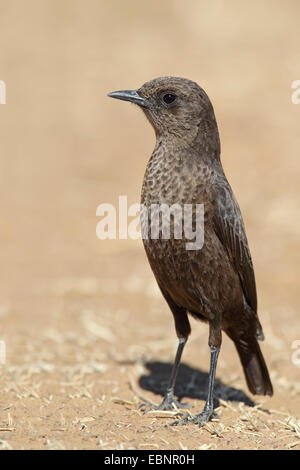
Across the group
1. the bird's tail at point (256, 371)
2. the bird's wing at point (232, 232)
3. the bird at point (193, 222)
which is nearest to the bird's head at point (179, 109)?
the bird at point (193, 222)

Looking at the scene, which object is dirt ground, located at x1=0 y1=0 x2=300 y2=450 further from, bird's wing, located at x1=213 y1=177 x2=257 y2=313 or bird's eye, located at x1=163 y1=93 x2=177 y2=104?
bird's eye, located at x1=163 y1=93 x2=177 y2=104

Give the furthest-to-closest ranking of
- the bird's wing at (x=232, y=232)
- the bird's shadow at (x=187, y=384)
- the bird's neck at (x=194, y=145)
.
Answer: the bird's shadow at (x=187, y=384), the bird's neck at (x=194, y=145), the bird's wing at (x=232, y=232)

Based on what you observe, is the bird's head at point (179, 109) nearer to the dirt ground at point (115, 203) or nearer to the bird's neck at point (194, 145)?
the bird's neck at point (194, 145)

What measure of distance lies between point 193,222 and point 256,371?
1779mm

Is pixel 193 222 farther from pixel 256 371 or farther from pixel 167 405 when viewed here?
pixel 256 371

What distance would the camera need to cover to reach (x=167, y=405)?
5.25m

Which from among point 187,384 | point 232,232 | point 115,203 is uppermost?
point 115,203

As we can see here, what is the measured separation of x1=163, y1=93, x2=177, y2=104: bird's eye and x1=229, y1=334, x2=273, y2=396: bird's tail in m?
2.12

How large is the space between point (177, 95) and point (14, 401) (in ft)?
8.58

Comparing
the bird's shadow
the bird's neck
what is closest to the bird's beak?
the bird's neck

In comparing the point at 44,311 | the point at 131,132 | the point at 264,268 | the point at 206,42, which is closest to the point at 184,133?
the point at 44,311

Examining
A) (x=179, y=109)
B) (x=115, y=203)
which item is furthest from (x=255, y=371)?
(x=115, y=203)

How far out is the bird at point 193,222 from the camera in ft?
15.8

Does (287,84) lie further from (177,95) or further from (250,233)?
(177,95)
